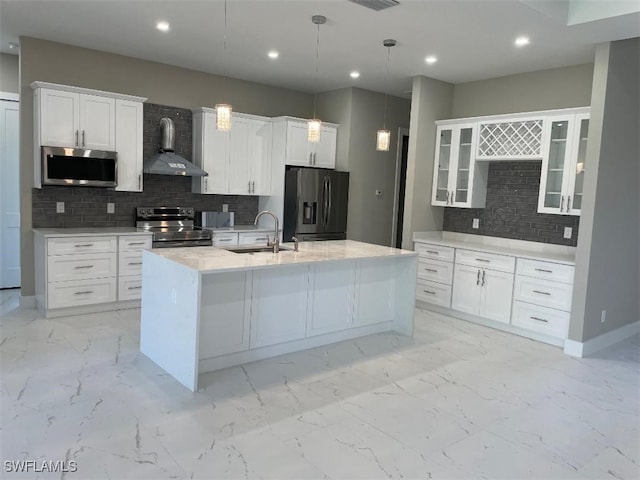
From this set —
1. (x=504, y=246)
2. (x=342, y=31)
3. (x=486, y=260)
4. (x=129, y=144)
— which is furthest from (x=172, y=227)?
(x=504, y=246)

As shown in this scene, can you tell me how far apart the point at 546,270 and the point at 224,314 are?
3225mm

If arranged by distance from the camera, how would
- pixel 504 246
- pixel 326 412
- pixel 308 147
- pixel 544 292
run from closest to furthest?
1. pixel 326 412
2. pixel 544 292
3. pixel 504 246
4. pixel 308 147

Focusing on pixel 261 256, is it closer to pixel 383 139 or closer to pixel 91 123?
pixel 383 139

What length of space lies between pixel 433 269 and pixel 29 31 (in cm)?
505

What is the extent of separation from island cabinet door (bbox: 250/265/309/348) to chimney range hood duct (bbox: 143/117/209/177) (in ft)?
7.56

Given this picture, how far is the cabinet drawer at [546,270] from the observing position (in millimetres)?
4720

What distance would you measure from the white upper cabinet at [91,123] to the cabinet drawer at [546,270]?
4304 millimetres

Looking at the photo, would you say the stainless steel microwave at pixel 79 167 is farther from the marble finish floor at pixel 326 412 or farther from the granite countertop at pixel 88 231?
the marble finish floor at pixel 326 412

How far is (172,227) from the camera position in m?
6.02

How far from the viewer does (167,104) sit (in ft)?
19.8

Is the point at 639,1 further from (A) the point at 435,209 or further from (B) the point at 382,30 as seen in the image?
(A) the point at 435,209

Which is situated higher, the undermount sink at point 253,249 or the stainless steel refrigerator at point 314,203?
the stainless steel refrigerator at point 314,203

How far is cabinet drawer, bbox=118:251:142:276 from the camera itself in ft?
17.3

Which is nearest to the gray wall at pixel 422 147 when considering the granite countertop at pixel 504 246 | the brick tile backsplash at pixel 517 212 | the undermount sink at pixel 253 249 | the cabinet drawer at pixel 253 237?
the granite countertop at pixel 504 246
